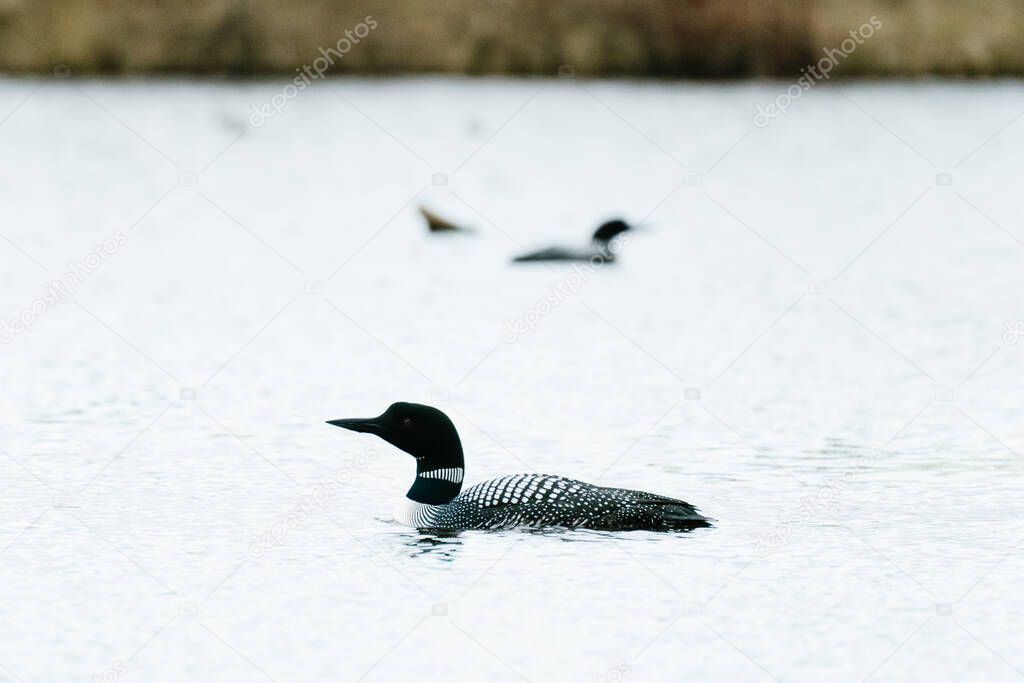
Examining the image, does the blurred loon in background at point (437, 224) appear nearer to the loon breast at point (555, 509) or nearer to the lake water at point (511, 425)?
the lake water at point (511, 425)

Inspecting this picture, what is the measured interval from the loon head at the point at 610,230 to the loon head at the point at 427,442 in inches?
294

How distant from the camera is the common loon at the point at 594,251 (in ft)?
47.3

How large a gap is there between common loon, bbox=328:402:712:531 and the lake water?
83 millimetres

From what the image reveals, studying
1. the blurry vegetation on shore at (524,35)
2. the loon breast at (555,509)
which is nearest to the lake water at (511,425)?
the loon breast at (555,509)

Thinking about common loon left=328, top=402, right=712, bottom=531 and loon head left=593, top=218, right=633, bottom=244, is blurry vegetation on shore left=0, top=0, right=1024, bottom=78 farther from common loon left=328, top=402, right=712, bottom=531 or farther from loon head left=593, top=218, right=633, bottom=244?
common loon left=328, top=402, right=712, bottom=531

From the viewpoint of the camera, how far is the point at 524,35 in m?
A: 25.2

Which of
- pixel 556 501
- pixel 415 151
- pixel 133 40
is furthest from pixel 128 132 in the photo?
pixel 556 501

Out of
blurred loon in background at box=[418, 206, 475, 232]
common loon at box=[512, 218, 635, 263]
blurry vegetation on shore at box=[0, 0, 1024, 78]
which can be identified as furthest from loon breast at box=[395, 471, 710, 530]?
Answer: blurry vegetation on shore at box=[0, 0, 1024, 78]

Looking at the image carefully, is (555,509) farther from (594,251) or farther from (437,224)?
(437,224)

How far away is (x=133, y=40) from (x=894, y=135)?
10034mm

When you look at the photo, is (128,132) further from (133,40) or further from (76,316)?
(76,316)

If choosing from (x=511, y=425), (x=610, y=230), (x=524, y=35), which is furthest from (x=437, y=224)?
(x=524, y=35)

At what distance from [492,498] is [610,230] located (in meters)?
7.73

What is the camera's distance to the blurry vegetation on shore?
80.9 feet
